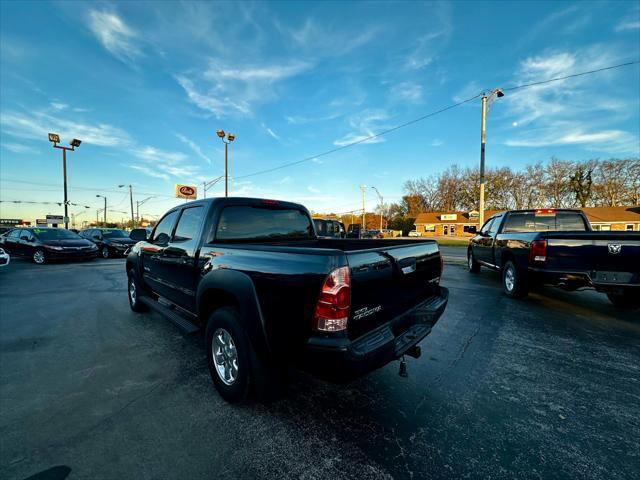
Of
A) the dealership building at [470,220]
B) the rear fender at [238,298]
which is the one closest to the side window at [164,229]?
the rear fender at [238,298]

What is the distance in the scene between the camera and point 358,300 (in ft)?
6.50

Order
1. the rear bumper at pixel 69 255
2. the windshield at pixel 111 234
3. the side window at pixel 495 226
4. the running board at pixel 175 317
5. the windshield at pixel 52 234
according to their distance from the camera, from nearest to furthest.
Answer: the running board at pixel 175 317 < the side window at pixel 495 226 < the rear bumper at pixel 69 255 < the windshield at pixel 52 234 < the windshield at pixel 111 234

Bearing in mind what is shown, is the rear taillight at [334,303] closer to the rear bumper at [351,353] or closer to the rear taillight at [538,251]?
the rear bumper at [351,353]

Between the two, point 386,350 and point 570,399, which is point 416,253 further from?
point 570,399

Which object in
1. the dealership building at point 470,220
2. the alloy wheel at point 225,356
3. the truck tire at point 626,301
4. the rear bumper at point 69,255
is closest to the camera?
the alloy wheel at point 225,356

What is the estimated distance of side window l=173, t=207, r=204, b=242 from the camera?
10.6ft

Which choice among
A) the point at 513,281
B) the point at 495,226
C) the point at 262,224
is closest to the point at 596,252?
the point at 513,281

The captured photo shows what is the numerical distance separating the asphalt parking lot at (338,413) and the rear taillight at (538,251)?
1.34 metres

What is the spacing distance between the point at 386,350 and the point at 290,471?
0.97 metres

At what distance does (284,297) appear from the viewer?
2033 mm

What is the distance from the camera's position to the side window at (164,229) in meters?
3.95

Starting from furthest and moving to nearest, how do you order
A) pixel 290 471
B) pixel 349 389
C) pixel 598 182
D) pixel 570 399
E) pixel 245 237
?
pixel 598 182
pixel 245 237
pixel 349 389
pixel 570 399
pixel 290 471

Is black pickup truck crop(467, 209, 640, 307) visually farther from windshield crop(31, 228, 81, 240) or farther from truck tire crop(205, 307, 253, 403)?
windshield crop(31, 228, 81, 240)

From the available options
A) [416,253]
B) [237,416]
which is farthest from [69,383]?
[416,253]
